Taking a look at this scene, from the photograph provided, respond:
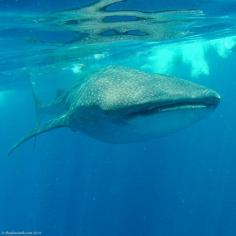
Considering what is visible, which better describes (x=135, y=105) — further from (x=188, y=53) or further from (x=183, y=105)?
(x=188, y=53)

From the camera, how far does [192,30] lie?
20.1m

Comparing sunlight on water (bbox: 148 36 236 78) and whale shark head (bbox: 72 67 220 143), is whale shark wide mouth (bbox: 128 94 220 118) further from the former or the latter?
sunlight on water (bbox: 148 36 236 78)

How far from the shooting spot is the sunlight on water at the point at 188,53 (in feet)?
85.8

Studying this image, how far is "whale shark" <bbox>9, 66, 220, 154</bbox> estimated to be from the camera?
21.9ft

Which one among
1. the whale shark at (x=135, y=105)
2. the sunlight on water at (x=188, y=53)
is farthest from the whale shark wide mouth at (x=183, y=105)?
the sunlight on water at (x=188, y=53)

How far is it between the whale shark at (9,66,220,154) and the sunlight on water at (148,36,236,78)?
16.3m

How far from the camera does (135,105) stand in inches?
272

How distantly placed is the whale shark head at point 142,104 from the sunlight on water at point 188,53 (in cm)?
1674

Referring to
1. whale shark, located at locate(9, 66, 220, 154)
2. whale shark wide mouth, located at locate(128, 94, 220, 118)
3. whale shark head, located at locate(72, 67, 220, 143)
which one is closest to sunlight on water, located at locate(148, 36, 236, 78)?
whale shark, located at locate(9, 66, 220, 154)

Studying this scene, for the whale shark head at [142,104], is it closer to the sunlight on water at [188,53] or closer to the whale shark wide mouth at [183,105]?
the whale shark wide mouth at [183,105]

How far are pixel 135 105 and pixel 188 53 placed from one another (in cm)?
2547

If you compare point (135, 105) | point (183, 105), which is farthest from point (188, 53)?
point (183, 105)

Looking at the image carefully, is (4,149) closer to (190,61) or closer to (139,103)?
(190,61)

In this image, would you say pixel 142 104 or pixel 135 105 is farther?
pixel 135 105
